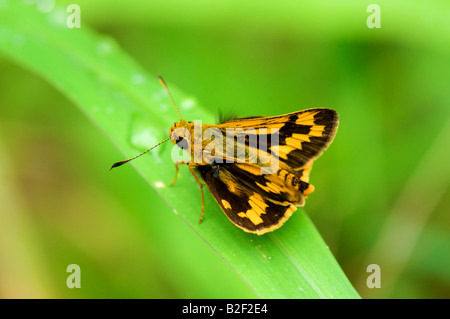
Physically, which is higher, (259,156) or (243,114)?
(243,114)

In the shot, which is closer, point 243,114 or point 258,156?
point 258,156

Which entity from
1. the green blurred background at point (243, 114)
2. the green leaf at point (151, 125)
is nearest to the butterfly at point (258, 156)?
the green leaf at point (151, 125)

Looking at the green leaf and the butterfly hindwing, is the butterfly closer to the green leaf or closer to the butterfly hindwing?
the butterfly hindwing

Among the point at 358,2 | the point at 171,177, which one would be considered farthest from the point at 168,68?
the point at 358,2

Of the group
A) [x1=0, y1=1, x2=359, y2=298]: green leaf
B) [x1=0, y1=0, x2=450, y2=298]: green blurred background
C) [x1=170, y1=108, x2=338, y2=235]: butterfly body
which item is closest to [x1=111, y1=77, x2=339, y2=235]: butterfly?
[x1=170, y1=108, x2=338, y2=235]: butterfly body

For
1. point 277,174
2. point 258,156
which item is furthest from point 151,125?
point 277,174

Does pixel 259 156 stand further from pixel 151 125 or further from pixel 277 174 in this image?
pixel 151 125

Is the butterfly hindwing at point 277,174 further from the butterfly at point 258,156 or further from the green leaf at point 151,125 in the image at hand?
the green leaf at point 151,125
